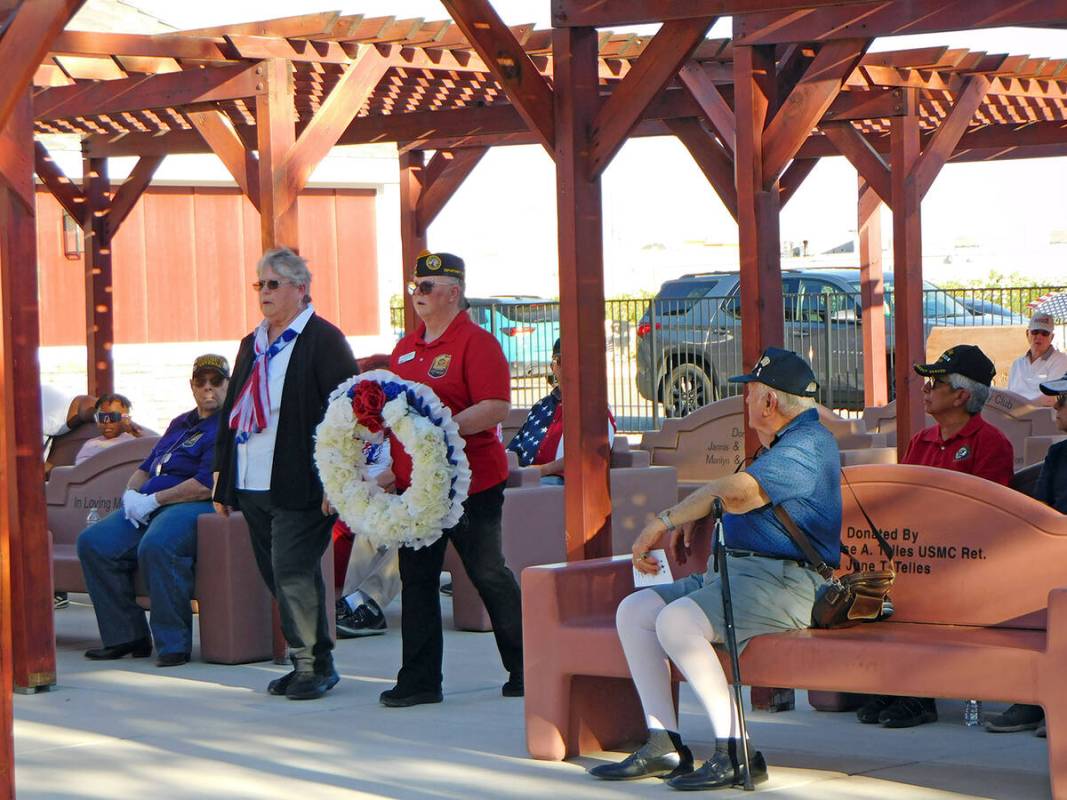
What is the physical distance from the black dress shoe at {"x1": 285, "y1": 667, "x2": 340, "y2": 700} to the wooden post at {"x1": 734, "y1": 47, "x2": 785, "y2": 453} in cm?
210

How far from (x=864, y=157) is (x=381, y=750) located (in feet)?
30.4

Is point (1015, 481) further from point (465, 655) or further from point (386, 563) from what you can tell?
point (386, 563)

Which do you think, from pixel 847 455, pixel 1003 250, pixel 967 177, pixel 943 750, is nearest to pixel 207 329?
pixel 847 455

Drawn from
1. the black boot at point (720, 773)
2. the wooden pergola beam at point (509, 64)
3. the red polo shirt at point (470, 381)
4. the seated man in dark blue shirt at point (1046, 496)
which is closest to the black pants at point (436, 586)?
the red polo shirt at point (470, 381)

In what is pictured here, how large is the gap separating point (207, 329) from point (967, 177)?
77100mm

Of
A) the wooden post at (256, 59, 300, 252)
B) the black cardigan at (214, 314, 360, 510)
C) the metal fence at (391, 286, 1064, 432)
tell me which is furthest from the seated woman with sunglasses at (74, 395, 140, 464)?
the metal fence at (391, 286, 1064, 432)

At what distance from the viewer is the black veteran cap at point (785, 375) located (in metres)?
5.66

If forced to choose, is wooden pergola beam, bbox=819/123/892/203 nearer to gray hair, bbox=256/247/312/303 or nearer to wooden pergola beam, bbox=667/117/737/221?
wooden pergola beam, bbox=667/117/737/221

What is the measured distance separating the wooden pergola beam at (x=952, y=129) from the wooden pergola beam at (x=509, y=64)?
24.8 feet

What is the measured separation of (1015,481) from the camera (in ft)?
22.3

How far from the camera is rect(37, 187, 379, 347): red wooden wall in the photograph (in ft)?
78.4

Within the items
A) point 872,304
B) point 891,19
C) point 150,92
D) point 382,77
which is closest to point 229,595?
point 891,19

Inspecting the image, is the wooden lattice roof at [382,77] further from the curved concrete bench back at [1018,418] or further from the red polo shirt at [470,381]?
the red polo shirt at [470,381]

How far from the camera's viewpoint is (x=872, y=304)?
17375 millimetres
